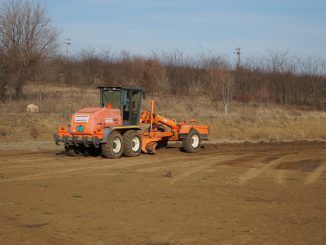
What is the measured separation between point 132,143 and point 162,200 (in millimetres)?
7847

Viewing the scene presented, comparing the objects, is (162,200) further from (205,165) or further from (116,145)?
(116,145)

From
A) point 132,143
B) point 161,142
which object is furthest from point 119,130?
point 161,142

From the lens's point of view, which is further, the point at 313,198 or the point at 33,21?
the point at 33,21

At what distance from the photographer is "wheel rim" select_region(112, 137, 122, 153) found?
57.1ft

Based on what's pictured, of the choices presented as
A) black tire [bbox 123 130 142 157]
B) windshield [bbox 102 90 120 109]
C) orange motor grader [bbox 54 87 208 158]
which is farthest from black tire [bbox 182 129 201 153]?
windshield [bbox 102 90 120 109]

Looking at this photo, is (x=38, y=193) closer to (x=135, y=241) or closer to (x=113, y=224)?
(x=113, y=224)

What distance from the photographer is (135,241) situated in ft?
23.7

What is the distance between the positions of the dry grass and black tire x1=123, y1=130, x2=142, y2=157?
26.4 ft

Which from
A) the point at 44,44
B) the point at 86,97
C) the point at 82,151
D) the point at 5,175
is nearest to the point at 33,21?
the point at 44,44

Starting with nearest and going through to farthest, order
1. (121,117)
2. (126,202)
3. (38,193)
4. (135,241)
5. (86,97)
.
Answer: (135,241), (126,202), (38,193), (121,117), (86,97)

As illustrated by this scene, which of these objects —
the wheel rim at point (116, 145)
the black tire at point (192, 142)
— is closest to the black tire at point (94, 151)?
the wheel rim at point (116, 145)

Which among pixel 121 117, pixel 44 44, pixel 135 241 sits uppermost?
pixel 44 44

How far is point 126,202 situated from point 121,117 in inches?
315

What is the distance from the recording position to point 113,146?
57.2ft
